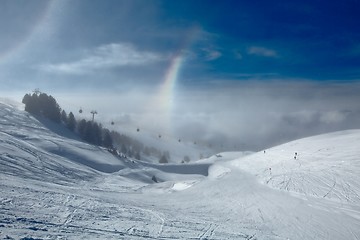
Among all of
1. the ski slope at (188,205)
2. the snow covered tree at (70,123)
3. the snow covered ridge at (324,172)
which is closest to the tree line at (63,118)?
the snow covered tree at (70,123)

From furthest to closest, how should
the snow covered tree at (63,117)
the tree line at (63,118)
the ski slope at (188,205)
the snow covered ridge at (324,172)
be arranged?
the snow covered tree at (63,117) → the tree line at (63,118) → the snow covered ridge at (324,172) → the ski slope at (188,205)

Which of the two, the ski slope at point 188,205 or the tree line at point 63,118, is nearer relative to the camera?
the ski slope at point 188,205

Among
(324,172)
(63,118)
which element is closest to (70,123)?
(63,118)

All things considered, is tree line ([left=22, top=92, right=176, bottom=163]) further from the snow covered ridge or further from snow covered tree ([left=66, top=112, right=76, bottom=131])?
the snow covered ridge

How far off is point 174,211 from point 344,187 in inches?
635

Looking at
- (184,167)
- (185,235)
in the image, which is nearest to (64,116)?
(184,167)

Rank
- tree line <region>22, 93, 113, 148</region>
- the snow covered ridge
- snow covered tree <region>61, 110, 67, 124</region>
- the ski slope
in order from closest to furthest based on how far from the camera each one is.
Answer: the ski slope, the snow covered ridge, tree line <region>22, 93, 113, 148</region>, snow covered tree <region>61, 110, 67, 124</region>

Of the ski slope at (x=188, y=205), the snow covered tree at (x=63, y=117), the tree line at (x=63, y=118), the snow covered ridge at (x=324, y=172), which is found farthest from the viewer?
the snow covered tree at (x=63, y=117)

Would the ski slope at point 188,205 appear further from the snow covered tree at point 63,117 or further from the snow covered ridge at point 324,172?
the snow covered tree at point 63,117

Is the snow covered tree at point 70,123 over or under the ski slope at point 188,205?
over

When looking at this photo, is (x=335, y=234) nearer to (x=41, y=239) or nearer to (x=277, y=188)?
(x=41, y=239)

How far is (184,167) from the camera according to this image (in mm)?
78938

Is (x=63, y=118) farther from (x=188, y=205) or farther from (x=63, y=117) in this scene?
(x=188, y=205)

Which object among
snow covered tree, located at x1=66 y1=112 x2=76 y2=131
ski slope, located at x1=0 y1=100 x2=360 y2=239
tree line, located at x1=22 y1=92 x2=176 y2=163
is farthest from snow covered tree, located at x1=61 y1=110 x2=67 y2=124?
ski slope, located at x1=0 y1=100 x2=360 y2=239
